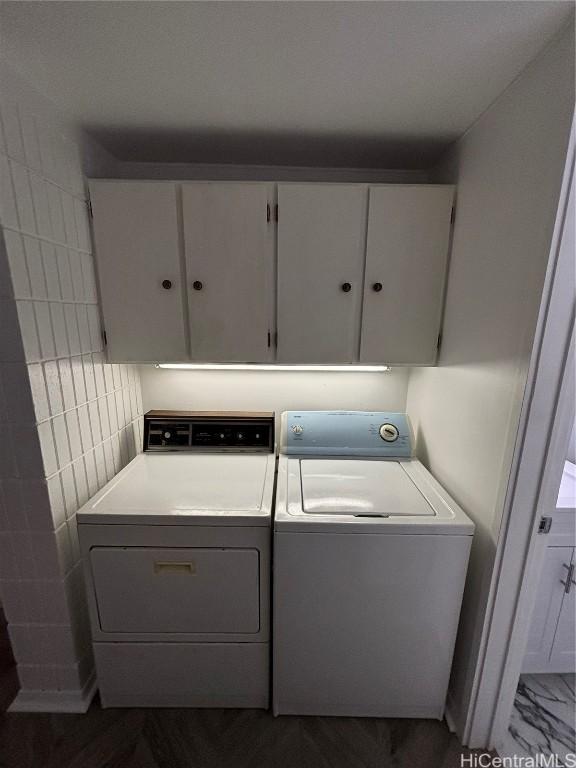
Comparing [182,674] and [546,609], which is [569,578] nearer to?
[546,609]

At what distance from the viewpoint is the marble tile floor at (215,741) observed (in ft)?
4.01

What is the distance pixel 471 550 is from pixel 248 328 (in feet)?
4.23

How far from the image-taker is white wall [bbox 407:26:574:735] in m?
0.94

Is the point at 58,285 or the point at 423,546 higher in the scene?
the point at 58,285

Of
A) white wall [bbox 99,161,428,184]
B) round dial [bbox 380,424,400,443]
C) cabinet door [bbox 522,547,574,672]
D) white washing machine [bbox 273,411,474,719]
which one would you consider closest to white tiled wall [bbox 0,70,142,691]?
white wall [bbox 99,161,428,184]

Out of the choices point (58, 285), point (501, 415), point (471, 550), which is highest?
point (58, 285)

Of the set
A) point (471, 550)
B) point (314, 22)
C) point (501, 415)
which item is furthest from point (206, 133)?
point (471, 550)

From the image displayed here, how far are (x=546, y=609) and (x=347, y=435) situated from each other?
112 centimetres

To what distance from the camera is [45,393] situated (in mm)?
1168

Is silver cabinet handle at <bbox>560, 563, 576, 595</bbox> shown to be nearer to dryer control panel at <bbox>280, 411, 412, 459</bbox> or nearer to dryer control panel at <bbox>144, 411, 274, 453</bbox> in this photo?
dryer control panel at <bbox>280, 411, 412, 459</bbox>

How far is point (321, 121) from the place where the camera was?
128 cm

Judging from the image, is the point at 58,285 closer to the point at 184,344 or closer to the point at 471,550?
the point at 184,344

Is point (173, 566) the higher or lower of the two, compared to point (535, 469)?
lower

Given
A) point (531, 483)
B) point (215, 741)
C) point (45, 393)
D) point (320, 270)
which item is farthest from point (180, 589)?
point (320, 270)
